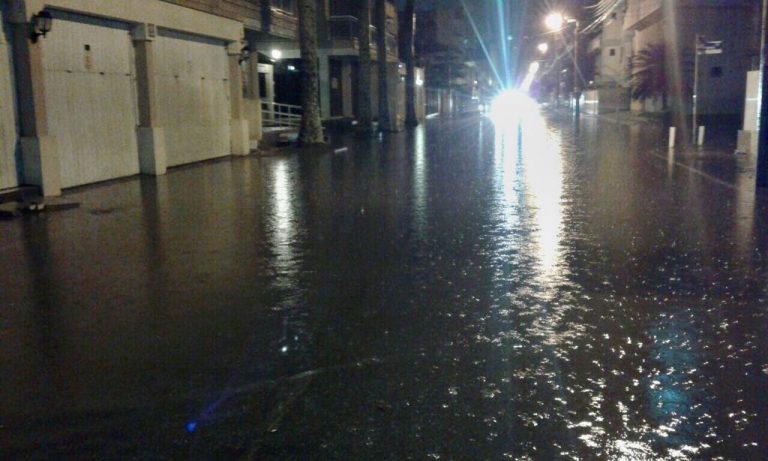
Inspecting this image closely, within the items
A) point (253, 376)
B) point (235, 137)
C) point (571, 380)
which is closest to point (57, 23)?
point (235, 137)

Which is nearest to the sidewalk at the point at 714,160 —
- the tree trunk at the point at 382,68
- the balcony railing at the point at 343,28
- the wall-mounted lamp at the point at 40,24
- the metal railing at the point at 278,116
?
the wall-mounted lamp at the point at 40,24

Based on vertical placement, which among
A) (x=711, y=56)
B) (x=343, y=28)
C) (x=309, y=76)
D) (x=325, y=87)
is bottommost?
(x=325, y=87)

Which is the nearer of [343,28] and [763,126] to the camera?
[763,126]

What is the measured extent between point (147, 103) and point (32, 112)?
4.88 m

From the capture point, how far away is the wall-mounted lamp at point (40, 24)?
1510 cm

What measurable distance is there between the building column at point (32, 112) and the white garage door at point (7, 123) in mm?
169

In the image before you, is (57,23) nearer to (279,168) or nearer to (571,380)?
(279,168)

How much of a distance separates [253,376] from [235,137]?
71.8ft

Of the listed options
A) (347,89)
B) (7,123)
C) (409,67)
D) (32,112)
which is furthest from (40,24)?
(347,89)

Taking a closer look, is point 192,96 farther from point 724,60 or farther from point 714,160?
point 724,60

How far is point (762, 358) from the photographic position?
5723mm

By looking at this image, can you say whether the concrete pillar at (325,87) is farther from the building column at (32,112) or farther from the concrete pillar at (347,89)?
the building column at (32,112)

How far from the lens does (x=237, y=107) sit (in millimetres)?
26812

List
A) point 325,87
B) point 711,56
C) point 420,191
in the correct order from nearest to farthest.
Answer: point 420,191 < point 325,87 < point 711,56
